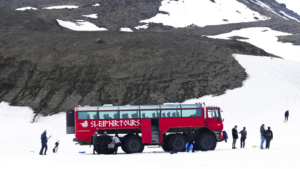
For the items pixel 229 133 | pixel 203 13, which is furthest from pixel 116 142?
pixel 203 13

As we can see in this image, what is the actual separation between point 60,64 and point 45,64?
205cm

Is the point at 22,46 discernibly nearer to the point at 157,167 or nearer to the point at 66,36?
the point at 66,36

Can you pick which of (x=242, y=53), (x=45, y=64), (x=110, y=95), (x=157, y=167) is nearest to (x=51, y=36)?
(x=45, y=64)

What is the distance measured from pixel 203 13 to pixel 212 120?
118102 millimetres

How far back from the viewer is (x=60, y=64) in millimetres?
62156

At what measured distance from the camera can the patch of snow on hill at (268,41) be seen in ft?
336

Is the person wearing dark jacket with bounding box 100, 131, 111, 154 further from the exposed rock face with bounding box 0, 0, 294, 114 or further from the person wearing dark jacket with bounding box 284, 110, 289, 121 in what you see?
the exposed rock face with bounding box 0, 0, 294, 114

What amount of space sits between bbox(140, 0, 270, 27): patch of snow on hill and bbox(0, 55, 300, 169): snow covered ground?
222 ft

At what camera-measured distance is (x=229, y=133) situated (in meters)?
39.8

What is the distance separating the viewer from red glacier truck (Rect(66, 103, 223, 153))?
28719 mm

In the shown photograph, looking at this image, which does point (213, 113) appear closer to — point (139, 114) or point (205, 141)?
point (205, 141)

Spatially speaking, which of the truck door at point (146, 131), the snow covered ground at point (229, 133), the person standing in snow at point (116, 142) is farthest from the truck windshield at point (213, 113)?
the person standing in snow at point (116, 142)

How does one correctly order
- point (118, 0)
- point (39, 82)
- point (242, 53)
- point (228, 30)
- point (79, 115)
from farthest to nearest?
point (118, 0)
point (228, 30)
point (242, 53)
point (39, 82)
point (79, 115)

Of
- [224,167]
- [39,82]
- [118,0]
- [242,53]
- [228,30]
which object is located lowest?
[224,167]
